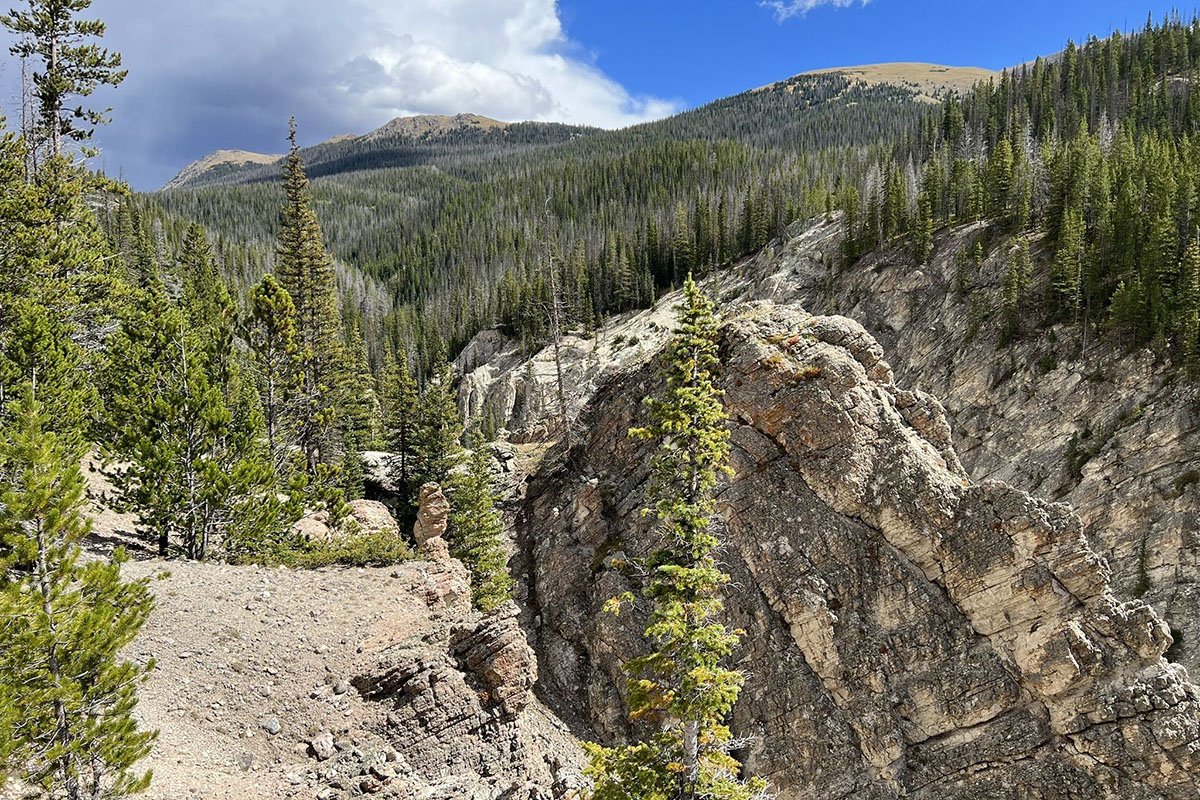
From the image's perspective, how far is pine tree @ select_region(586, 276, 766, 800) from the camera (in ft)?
44.9

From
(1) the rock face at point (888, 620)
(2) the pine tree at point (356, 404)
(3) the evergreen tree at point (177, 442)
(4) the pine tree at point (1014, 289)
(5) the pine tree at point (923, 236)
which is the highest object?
(5) the pine tree at point (923, 236)

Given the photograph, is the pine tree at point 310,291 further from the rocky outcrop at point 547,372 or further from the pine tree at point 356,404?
the rocky outcrop at point 547,372

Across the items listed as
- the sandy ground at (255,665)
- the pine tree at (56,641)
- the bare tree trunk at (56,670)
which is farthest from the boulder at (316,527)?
the bare tree trunk at (56,670)

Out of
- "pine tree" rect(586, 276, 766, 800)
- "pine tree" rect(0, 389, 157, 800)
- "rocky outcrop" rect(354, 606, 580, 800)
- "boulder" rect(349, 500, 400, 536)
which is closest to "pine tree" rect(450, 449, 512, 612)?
"boulder" rect(349, 500, 400, 536)

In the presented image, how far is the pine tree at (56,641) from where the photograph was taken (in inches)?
371

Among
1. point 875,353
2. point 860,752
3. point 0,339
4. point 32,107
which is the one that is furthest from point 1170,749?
point 32,107

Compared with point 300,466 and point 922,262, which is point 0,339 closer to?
point 300,466

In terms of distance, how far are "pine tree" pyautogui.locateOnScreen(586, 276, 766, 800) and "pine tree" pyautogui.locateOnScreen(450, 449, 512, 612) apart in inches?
595

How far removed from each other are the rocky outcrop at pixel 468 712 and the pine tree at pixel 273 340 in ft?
44.6

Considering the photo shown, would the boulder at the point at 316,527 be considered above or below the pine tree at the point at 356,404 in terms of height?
below

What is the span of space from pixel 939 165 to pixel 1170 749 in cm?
8073

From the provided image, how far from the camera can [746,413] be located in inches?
1213

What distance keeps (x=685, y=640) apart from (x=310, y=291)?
3305 centimetres

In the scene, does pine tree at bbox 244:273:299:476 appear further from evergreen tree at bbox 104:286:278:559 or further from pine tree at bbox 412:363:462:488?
pine tree at bbox 412:363:462:488
